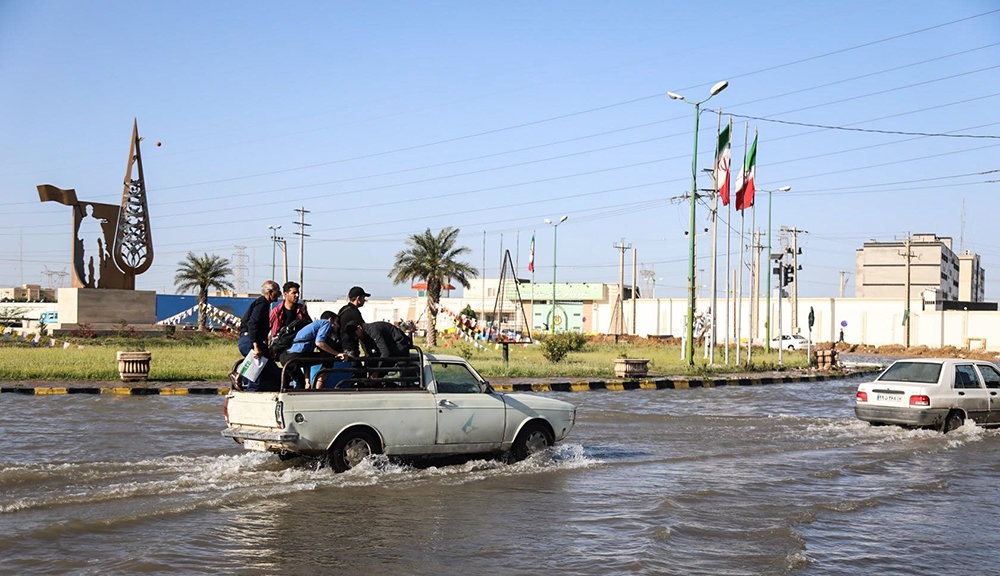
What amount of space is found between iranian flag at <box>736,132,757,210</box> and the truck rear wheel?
28198 mm

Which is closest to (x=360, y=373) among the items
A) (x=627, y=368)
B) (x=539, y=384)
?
(x=539, y=384)

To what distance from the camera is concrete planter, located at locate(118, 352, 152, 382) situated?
24.1 metres

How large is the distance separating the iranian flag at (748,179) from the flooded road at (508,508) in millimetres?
21520

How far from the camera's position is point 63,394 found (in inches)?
854

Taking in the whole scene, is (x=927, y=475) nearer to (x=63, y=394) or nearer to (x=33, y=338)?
(x=63, y=394)

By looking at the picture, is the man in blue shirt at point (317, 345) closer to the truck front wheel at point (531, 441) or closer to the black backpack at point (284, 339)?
the black backpack at point (284, 339)

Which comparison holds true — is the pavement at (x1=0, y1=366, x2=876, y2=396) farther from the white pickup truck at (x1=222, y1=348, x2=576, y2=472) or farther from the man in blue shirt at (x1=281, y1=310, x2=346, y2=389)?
the man in blue shirt at (x1=281, y1=310, x2=346, y2=389)

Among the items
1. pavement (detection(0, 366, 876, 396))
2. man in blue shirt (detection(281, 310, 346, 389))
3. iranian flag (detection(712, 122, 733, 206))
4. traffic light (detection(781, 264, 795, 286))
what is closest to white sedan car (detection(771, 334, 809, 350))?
traffic light (detection(781, 264, 795, 286))

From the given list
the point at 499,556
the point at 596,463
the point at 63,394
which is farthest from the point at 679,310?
the point at 499,556

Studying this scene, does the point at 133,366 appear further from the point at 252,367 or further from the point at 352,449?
the point at 352,449

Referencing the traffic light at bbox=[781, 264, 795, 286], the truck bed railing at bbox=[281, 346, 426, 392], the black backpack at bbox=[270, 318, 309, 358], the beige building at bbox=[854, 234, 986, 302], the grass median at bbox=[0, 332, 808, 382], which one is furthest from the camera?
the beige building at bbox=[854, 234, 986, 302]

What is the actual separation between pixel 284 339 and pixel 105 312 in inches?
1737

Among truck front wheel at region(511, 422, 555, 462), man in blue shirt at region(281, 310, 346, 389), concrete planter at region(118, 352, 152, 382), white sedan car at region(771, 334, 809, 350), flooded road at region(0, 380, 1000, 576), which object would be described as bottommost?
flooded road at region(0, 380, 1000, 576)

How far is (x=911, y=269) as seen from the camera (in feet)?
358
